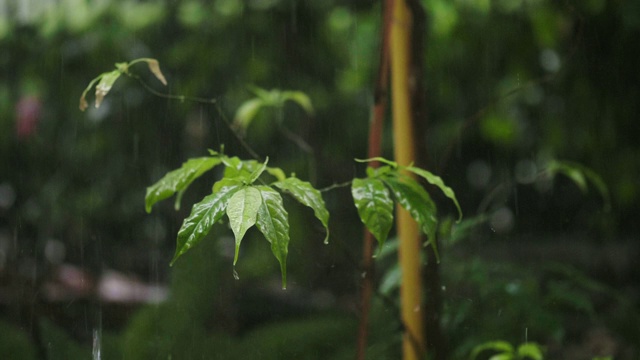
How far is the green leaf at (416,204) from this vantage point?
0.67 meters

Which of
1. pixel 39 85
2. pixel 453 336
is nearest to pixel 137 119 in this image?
pixel 39 85

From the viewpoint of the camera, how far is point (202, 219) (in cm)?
58

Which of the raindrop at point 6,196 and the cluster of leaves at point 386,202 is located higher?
the cluster of leaves at point 386,202

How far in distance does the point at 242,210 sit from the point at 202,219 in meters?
0.04

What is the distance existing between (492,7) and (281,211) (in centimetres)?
124

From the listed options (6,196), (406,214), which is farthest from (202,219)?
(6,196)

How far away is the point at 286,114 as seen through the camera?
2160 mm

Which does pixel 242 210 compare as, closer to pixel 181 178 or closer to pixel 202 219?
pixel 202 219

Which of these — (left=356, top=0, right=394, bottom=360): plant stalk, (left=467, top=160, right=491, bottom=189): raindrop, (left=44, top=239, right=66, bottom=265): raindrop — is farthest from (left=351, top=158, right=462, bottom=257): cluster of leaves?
(left=44, top=239, right=66, bottom=265): raindrop

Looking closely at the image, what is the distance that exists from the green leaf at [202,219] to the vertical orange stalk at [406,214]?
1.13ft

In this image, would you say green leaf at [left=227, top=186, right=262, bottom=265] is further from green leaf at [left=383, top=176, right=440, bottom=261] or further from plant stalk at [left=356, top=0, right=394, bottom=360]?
plant stalk at [left=356, top=0, right=394, bottom=360]

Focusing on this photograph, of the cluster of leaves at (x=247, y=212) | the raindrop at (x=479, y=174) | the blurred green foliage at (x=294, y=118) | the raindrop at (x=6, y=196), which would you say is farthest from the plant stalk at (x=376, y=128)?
the raindrop at (x=6, y=196)

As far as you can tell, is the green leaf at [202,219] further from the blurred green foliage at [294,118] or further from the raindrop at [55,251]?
the raindrop at [55,251]

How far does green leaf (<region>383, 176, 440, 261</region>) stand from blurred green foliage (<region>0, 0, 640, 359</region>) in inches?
16.9
